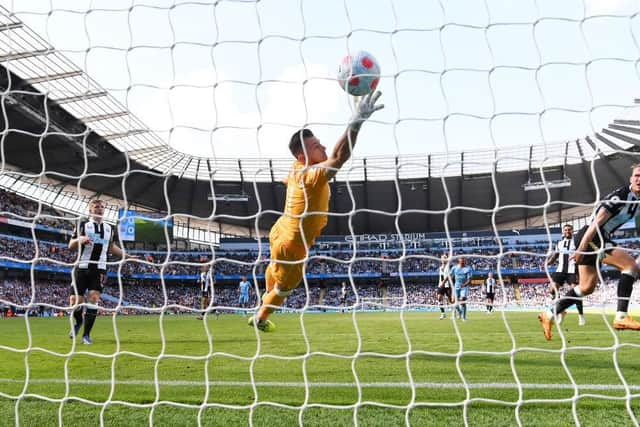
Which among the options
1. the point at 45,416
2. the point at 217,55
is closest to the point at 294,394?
the point at 45,416

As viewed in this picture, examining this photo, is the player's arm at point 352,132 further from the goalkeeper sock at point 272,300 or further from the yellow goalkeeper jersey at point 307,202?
the goalkeeper sock at point 272,300

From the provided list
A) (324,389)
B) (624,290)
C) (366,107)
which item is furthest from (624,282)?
(366,107)

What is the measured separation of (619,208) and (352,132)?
2.67 metres

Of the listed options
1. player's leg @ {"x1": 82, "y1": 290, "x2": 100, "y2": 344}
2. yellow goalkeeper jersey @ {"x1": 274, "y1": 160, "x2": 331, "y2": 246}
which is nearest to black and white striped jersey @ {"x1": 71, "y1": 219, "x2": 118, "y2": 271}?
player's leg @ {"x1": 82, "y1": 290, "x2": 100, "y2": 344}

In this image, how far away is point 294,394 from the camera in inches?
145

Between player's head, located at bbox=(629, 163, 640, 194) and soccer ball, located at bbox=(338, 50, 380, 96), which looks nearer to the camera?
soccer ball, located at bbox=(338, 50, 380, 96)

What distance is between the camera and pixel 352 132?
12.3 ft

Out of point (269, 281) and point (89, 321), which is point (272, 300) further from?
point (89, 321)

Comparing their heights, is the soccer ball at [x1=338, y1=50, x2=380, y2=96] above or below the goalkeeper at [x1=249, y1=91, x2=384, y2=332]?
above

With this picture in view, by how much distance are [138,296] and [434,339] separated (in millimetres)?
35203

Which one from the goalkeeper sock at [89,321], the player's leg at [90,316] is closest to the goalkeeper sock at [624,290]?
the player's leg at [90,316]

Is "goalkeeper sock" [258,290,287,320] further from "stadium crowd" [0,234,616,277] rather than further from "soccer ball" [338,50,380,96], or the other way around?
"stadium crowd" [0,234,616,277]

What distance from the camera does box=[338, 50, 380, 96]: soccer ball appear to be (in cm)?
369

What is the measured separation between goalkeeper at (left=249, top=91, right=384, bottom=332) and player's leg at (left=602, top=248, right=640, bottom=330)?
2866 millimetres
